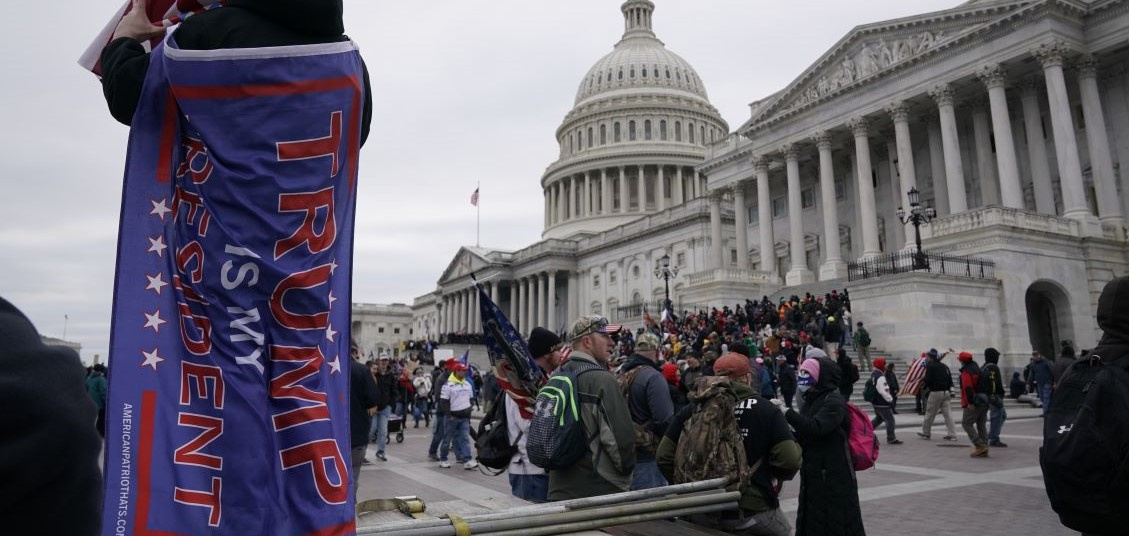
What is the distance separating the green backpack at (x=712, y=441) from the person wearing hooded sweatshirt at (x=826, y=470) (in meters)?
0.78

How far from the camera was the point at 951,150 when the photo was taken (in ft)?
117

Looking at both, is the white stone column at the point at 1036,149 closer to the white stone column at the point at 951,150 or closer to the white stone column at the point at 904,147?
the white stone column at the point at 951,150

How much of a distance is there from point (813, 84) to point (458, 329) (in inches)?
2470

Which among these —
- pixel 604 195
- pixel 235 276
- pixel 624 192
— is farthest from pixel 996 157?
pixel 604 195

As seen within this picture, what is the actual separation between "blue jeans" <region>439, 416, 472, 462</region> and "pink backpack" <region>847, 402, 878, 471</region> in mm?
9849

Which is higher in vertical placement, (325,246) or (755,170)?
(755,170)

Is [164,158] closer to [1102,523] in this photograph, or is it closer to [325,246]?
[325,246]

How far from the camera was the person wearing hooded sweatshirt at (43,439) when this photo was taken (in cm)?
112

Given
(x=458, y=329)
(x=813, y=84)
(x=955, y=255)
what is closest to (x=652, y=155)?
(x=458, y=329)

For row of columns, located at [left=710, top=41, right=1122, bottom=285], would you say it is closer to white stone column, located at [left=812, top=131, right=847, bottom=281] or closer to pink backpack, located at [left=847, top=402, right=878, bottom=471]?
white stone column, located at [left=812, top=131, right=847, bottom=281]

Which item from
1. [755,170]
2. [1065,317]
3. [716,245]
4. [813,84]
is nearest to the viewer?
[1065,317]

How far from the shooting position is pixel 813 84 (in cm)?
4366

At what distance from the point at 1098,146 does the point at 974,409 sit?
25.8 meters

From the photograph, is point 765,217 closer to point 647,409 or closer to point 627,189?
point 647,409
